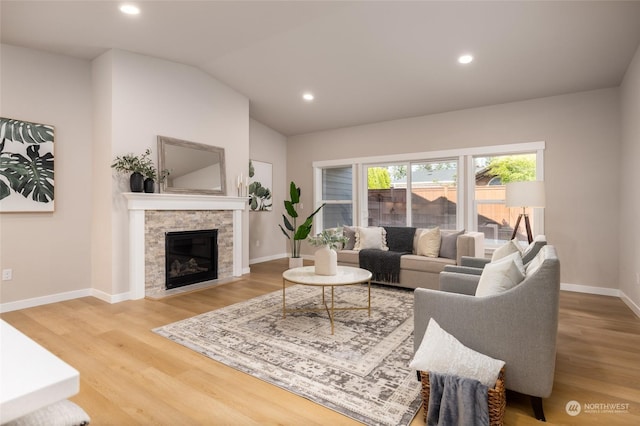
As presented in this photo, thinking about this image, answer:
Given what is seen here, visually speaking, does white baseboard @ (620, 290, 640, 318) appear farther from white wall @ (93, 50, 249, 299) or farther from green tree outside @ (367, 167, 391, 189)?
white wall @ (93, 50, 249, 299)

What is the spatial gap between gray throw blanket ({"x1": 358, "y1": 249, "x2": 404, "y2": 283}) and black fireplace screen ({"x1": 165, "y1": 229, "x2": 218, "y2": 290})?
7.30 ft

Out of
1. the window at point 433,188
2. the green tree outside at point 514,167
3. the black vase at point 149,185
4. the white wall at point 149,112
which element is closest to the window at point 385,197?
the window at point 433,188

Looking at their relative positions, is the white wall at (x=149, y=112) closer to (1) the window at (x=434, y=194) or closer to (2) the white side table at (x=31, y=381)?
(1) the window at (x=434, y=194)

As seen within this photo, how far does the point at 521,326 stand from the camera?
5.96ft

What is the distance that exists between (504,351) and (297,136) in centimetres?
618

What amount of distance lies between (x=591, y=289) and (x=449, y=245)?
1.92 metres

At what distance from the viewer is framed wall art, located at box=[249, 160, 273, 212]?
6.58 metres

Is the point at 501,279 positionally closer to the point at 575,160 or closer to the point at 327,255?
the point at 327,255

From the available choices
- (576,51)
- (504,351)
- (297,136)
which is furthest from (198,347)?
(297,136)

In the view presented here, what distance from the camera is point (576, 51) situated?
3678 mm

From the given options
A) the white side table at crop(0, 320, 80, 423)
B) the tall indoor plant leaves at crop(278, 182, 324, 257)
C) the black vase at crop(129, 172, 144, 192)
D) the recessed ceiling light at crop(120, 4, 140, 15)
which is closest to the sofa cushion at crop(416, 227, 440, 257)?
the tall indoor plant leaves at crop(278, 182, 324, 257)

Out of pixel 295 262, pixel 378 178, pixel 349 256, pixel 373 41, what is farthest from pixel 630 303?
pixel 295 262

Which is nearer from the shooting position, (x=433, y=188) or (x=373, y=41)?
(x=373, y=41)

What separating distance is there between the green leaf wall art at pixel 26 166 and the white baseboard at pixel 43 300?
1.03 m
